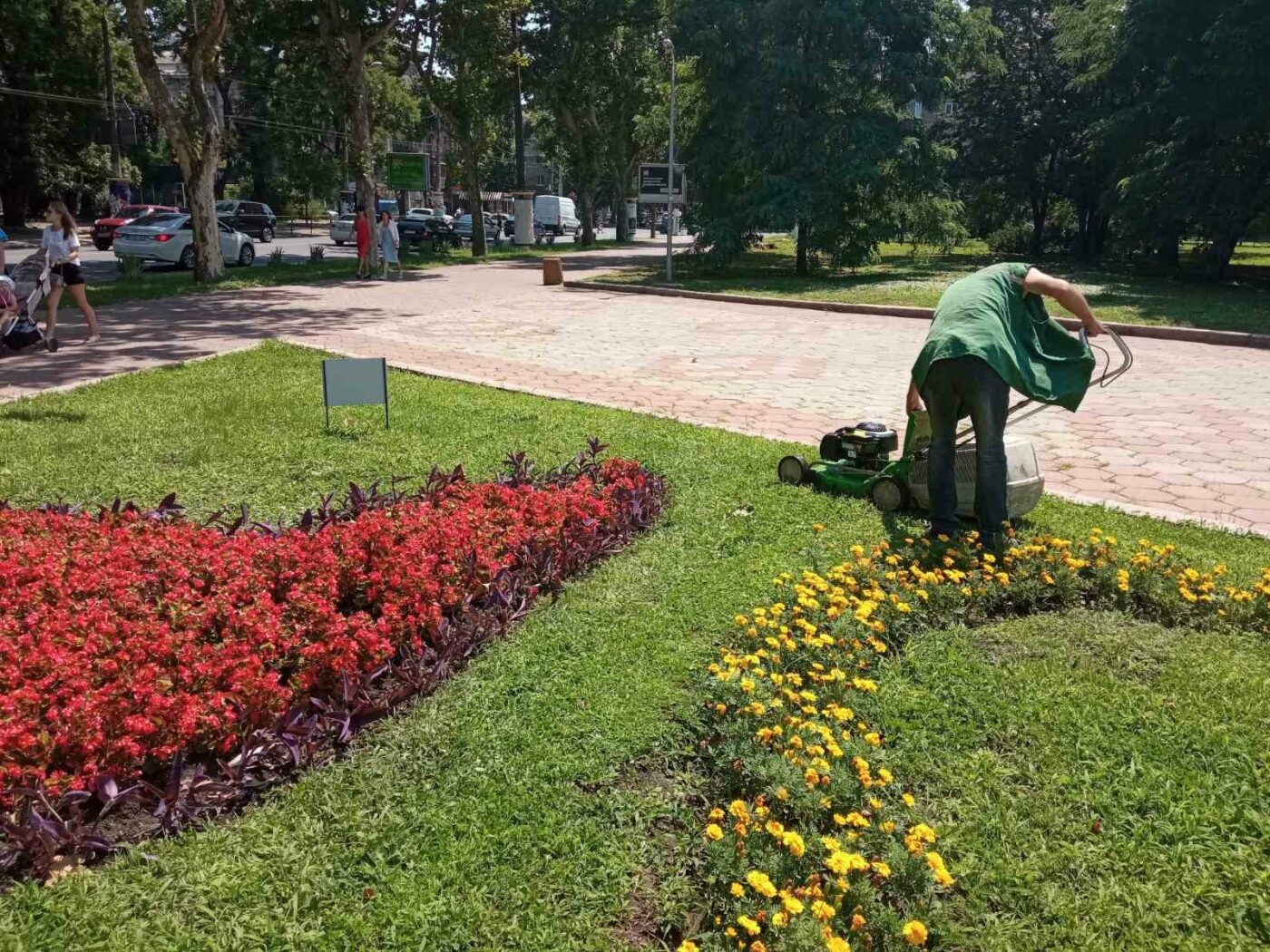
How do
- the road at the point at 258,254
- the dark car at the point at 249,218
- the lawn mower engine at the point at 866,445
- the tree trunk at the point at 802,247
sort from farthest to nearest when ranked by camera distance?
the dark car at the point at 249,218, the tree trunk at the point at 802,247, the road at the point at 258,254, the lawn mower engine at the point at 866,445

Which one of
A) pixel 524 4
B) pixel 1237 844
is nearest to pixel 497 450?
pixel 1237 844

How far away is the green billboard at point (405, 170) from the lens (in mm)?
30875

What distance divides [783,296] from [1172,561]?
50.8 ft

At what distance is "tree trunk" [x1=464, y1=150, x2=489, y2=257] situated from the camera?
31578 millimetres

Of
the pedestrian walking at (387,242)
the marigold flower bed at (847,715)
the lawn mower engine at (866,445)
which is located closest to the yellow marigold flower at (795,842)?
the marigold flower bed at (847,715)

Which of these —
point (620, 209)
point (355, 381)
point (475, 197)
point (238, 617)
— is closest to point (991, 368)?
point (238, 617)

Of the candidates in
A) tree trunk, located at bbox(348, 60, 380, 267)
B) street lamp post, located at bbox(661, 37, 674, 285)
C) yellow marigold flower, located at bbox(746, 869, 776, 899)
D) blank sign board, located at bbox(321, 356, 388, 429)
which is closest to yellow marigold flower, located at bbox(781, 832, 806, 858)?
yellow marigold flower, located at bbox(746, 869, 776, 899)

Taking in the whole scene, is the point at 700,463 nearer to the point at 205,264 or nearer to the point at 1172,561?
the point at 1172,561

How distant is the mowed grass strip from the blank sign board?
14.7 feet

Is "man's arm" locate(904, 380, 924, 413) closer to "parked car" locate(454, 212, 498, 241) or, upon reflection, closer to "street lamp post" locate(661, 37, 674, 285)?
"street lamp post" locate(661, 37, 674, 285)

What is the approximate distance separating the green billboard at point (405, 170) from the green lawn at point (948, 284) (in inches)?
337

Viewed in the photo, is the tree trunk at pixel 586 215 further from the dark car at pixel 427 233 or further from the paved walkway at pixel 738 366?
the paved walkway at pixel 738 366

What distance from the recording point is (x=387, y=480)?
6.36 m

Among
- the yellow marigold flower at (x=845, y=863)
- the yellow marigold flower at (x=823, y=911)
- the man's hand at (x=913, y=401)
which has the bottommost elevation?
the yellow marigold flower at (x=823, y=911)
